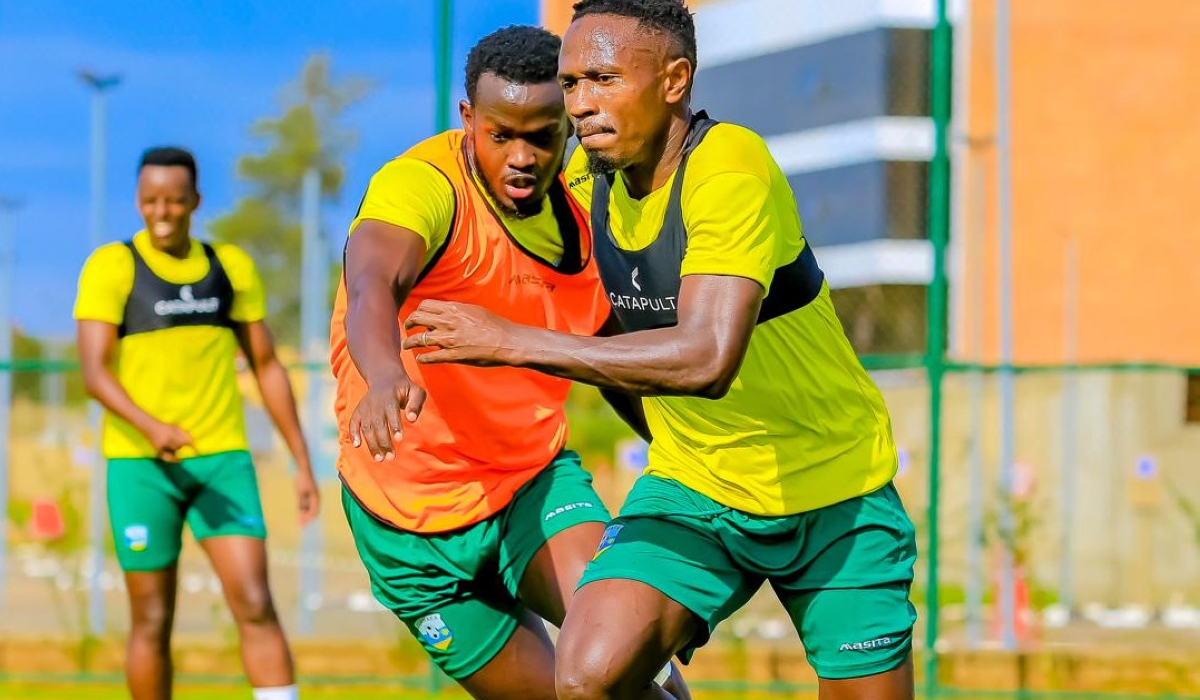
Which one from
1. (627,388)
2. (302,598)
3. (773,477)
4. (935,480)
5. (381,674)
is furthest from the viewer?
(302,598)

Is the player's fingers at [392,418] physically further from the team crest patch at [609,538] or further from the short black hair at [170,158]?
the short black hair at [170,158]

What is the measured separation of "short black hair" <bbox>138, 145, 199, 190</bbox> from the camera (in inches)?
273

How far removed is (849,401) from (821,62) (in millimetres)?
23529

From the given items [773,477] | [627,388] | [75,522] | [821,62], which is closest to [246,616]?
[773,477]

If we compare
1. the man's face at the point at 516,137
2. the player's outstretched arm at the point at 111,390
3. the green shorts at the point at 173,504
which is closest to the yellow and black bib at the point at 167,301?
the player's outstretched arm at the point at 111,390

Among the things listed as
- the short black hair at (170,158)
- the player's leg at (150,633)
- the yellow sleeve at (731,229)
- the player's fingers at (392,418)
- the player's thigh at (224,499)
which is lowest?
the player's leg at (150,633)

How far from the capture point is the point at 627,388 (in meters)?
3.56

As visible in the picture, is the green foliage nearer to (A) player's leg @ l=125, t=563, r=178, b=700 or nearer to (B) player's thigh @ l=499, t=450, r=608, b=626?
(A) player's leg @ l=125, t=563, r=178, b=700

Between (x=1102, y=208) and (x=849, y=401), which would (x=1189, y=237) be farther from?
(x=849, y=401)

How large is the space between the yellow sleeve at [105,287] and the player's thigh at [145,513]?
1.83ft

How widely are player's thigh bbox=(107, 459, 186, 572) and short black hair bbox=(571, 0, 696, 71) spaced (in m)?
3.50

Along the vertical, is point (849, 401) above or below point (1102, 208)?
below

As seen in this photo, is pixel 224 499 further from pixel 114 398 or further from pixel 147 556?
pixel 114 398

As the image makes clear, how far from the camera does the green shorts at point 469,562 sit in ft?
15.9
